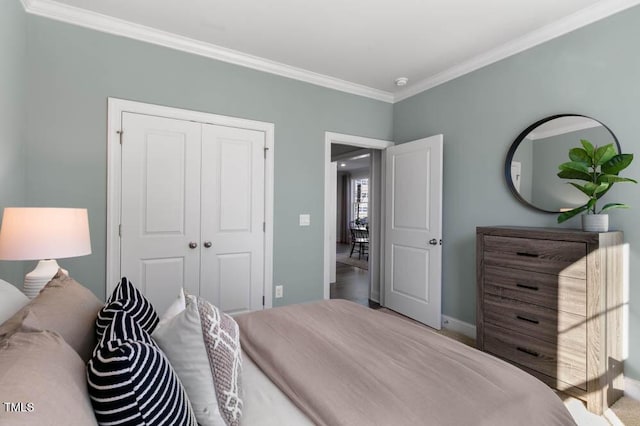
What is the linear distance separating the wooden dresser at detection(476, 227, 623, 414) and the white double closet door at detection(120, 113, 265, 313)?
216 cm

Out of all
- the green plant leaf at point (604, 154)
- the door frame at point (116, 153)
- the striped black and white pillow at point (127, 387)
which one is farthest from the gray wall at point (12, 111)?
the green plant leaf at point (604, 154)

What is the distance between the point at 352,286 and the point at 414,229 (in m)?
2.06

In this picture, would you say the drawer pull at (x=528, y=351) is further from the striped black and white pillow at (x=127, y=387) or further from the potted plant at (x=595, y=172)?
the striped black and white pillow at (x=127, y=387)

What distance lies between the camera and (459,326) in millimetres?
3227

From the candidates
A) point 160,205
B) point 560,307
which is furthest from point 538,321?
point 160,205

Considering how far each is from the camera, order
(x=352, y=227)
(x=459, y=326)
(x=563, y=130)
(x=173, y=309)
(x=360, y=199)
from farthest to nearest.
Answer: (x=360, y=199) < (x=352, y=227) < (x=459, y=326) < (x=563, y=130) < (x=173, y=309)

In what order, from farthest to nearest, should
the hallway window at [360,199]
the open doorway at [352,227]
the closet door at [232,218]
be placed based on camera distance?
the hallway window at [360,199]
the open doorway at [352,227]
the closet door at [232,218]

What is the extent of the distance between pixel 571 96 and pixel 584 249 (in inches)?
49.4

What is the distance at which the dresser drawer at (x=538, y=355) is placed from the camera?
1.99 meters

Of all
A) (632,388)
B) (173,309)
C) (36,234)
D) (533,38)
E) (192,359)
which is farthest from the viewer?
(533,38)

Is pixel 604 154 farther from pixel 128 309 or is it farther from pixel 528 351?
pixel 128 309

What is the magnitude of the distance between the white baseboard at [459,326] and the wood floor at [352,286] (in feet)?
3.13

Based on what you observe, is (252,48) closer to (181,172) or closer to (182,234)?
(181,172)

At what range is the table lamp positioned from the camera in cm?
153
